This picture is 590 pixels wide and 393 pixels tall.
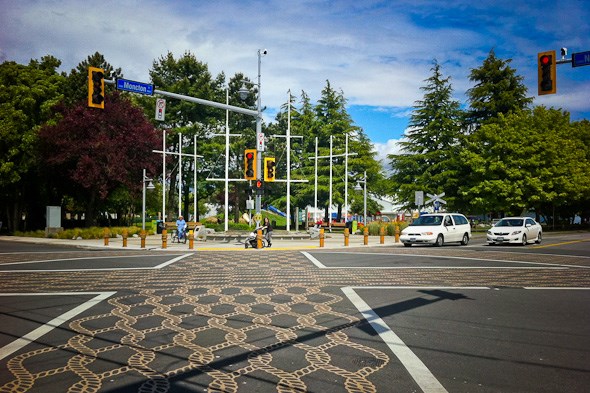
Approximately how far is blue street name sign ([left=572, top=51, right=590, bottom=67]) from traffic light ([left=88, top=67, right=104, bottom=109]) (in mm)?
15753

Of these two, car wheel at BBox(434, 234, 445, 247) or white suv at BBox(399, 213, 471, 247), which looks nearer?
white suv at BBox(399, 213, 471, 247)

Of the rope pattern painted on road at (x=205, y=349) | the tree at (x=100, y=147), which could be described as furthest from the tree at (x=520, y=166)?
the rope pattern painted on road at (x=205, y=349)

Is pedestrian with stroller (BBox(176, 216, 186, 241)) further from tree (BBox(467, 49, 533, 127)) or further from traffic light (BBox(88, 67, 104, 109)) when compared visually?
tree (BBox(467, 49, 533, 127))

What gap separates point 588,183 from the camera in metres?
51.6

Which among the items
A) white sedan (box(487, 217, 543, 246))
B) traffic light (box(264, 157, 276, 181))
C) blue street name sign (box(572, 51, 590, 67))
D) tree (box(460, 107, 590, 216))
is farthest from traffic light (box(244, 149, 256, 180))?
tree (box(460, 107, 590, 216))

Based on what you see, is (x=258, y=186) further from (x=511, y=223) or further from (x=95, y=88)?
(x=511, y=223)

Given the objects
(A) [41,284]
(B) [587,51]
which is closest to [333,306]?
(A) [41,284]

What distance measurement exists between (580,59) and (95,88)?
637 inches

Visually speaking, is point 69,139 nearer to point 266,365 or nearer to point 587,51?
point 587,51

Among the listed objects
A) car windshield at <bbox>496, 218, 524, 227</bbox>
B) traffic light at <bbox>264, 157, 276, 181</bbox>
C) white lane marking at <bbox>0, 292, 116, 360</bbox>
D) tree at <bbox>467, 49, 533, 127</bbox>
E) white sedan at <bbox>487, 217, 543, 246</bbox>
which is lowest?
white lane marking at <bbox>0, 292, 116, 360</bbox>

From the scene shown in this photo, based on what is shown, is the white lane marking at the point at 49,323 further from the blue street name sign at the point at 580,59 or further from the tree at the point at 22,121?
the tree at the point at 22,121

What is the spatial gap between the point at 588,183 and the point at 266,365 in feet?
183

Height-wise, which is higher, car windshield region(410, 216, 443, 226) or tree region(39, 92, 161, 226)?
tree region(39, 92, 161, 226)

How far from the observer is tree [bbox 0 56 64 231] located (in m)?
42.0
